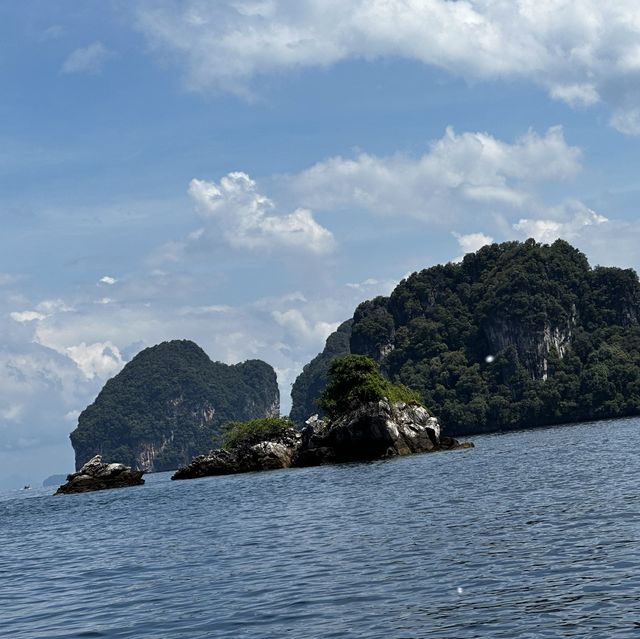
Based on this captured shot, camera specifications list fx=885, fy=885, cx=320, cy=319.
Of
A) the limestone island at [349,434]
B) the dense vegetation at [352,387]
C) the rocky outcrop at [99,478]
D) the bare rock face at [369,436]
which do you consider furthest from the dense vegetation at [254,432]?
the rocky outcrop at [99,478]

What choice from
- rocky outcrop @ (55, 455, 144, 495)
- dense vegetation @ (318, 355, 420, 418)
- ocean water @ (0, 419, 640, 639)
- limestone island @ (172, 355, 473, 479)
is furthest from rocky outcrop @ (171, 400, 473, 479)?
ocean water @ (0, 419, 640, 639)

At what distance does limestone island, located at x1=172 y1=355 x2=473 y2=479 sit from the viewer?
315 ft

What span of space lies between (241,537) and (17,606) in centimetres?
1206

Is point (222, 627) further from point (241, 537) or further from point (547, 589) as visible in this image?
point (241, 537)

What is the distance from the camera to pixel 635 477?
43.2 m

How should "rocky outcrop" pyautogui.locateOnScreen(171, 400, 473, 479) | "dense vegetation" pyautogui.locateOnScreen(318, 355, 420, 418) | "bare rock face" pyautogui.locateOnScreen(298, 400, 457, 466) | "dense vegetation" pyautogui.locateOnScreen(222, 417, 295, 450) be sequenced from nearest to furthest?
1. "bare rock face" pyautogui.locateOnScreen(298, 400, 457, 466)
2. "rocky outcrop" pyautogui.locateOnScreen(171, 400, 473, 479)
3. "dense vegetation" pyautogui.locateOnScreen(318, 355, 420, 418)
4. "dense vegetation" pyautogui.locateOnScreen(222, 417, 295, 450)

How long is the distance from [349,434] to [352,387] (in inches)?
247

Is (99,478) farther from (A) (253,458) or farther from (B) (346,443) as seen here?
(B) (346,443)

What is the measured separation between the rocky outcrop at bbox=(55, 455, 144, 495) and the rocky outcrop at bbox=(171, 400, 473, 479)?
8224 millimetres

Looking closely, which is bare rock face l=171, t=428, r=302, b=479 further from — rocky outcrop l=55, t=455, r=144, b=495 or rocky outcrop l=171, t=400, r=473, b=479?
rocky outcrop l=55, t=455, r=144, b=495

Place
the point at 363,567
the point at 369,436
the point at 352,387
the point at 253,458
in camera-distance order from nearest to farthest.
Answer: the point at 363,567, the point at 369,436, the point at 352,387, the point at 253,458

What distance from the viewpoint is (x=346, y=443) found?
97125mm

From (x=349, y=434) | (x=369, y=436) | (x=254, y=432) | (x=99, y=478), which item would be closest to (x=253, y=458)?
(x=254, y=432)

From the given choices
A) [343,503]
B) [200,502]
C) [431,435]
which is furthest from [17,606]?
[431,435]
